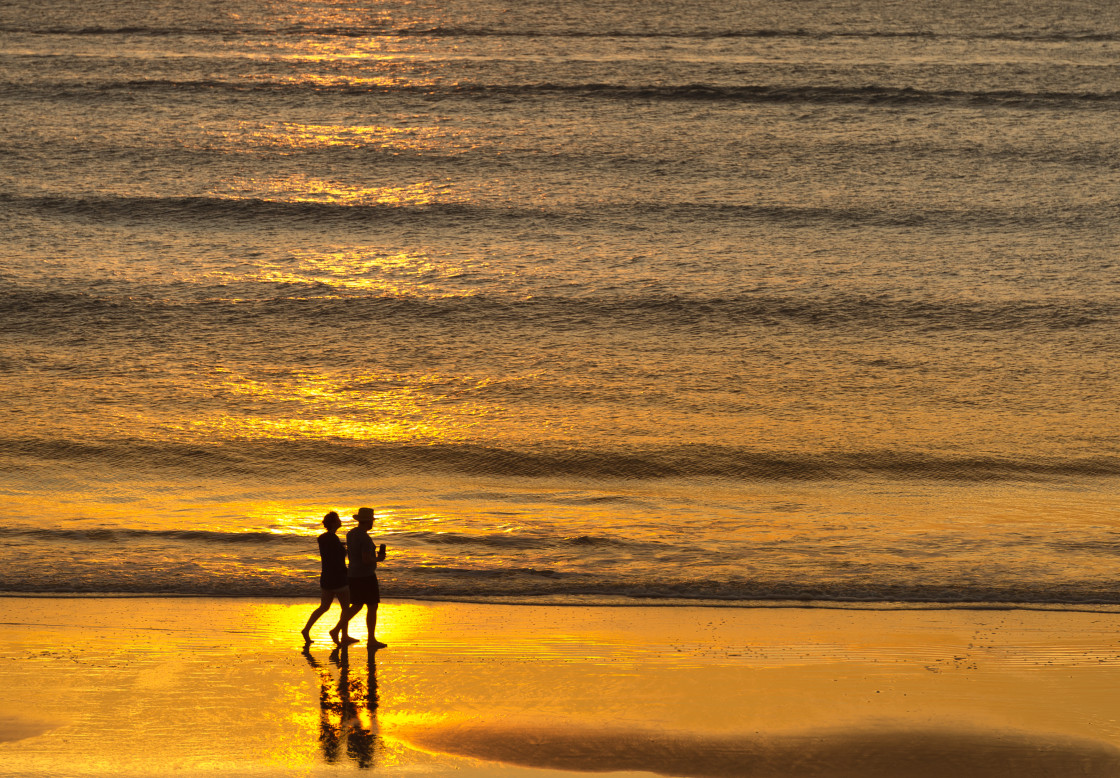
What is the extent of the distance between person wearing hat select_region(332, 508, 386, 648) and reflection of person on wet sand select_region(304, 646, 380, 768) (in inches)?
10.5

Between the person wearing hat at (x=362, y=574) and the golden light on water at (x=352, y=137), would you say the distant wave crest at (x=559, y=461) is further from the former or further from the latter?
the golden light on water at (x=352, y=137)

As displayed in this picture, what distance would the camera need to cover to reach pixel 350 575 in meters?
11.6

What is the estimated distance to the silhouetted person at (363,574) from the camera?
453 inches

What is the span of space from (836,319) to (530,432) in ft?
25.3

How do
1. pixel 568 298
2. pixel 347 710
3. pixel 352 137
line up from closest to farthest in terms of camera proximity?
pixel 347 710 < pixel 568 298 < pixel 352 137

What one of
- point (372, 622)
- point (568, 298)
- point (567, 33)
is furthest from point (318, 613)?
point (567, 33)

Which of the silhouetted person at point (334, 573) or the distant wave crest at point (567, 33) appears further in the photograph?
the distant wave crest at point (567, 33)

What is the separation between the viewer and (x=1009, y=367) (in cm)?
2269

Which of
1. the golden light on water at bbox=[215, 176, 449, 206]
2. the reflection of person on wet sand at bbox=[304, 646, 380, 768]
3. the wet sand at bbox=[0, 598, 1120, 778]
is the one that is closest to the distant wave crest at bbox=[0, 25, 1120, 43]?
the golden light on water at bbox=[215, 176, 449, 206]

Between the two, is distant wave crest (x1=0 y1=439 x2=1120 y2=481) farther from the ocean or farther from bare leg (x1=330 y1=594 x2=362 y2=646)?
bare leg (x1=330 y1=594 x2=362 y2=646)

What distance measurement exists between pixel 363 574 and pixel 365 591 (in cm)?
16

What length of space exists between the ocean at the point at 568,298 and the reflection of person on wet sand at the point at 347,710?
2.61m

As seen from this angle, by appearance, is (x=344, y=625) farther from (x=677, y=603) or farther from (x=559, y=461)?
(x=559, y=461)

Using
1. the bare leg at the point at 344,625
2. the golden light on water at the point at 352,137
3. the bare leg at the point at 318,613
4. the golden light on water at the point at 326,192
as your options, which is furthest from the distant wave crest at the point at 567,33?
the bare leg at the point at 344,625
